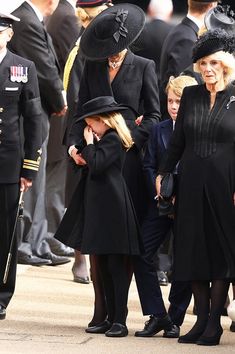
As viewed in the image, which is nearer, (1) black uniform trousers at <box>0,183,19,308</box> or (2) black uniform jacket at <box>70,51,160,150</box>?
(2) black uniform jacket at <box>70,51,160,150</box>

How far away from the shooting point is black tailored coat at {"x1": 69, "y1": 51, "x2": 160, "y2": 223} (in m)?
8.70

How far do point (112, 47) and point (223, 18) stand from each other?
6.00 ft

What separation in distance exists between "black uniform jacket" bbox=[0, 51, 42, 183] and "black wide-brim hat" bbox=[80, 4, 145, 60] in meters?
0.48

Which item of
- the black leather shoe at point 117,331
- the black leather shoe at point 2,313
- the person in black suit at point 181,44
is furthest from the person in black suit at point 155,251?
the person in black suit at point 181,44

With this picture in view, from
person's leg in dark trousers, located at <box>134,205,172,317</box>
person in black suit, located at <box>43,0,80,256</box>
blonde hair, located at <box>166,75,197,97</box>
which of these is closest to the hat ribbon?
blonde hair, located at <box>166,75,197,97</box>

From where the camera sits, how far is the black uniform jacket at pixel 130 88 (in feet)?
28.7

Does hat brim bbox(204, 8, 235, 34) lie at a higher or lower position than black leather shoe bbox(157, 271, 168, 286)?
higher

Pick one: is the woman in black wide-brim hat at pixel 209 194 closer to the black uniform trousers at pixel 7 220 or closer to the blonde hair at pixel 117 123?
the blonde hair at pixel 117 123

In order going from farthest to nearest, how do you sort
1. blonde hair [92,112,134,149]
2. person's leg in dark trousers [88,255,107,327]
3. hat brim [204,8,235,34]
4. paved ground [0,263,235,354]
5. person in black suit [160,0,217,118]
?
person in black suit [160,0,217,118], hat brim [204,8,235,34], person's leg in dark trousers [88,255,107,327], blonde hair [92,112,134,149], paved ground [0,263,235,354]

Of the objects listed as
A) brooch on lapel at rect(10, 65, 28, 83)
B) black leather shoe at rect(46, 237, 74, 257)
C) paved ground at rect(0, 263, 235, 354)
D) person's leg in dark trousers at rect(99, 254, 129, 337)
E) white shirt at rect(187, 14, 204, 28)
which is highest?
brooch on lapel at rect(10, 65, 28, 83)

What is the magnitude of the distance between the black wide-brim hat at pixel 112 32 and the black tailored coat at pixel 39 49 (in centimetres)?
233

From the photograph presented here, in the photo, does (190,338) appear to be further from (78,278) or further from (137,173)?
(78,278)

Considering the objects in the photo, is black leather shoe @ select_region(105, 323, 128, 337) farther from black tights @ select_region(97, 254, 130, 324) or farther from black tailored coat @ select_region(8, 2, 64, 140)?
black tailored coat @ select_region(8, 2, 64, 140)

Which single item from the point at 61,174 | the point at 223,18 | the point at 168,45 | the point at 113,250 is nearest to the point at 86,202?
the point at 113,250
